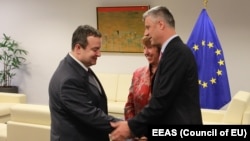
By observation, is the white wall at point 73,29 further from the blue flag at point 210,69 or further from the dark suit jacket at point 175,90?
the dark suit jacket at point 175,90

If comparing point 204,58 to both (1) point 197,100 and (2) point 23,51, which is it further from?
(2) point 23,51

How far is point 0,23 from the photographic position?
7.93m

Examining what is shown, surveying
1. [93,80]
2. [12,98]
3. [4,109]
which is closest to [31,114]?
[93,80]

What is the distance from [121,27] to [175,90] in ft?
15.8

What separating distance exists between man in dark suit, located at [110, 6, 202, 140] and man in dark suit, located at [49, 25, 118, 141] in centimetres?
27

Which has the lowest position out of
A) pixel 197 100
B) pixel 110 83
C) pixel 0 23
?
pixel 110 83

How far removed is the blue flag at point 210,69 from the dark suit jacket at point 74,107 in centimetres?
327

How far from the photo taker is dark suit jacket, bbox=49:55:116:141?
6.84 ft

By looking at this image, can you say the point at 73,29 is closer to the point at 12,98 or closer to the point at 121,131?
the point at 12,98

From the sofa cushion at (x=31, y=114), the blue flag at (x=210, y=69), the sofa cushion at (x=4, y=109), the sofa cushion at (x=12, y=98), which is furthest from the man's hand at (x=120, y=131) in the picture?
the sofa cushion at (x=12, y=98)

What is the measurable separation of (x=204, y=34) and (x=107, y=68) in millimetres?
2230

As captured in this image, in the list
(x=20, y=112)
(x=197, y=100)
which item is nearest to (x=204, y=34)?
(x=20, y=112)

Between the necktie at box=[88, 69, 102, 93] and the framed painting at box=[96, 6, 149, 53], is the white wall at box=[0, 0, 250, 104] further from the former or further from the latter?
the necktie at box=[88, 69, 102, 93]

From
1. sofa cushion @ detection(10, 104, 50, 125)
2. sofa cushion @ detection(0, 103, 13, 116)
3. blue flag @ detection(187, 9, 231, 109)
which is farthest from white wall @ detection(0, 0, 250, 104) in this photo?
sofa cushion @ detection(10, 104, 50, 125)
